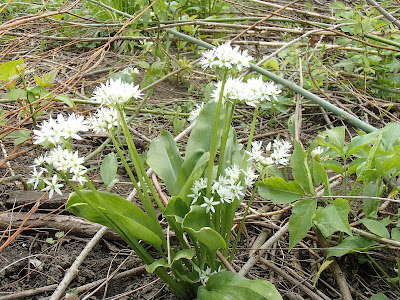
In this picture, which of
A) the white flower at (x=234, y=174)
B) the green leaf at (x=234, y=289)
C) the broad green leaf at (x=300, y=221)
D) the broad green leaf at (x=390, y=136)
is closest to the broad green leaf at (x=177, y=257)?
the green leaf at (x=234, y=289)

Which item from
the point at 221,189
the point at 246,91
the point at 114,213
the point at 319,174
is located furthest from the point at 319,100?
the point at 114,213

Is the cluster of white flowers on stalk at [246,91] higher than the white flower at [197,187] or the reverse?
higher

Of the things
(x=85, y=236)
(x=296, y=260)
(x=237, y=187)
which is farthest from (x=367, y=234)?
(x=85, y=236)

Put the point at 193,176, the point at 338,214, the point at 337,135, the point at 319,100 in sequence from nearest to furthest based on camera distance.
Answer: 1. the point at 193,176
2. the point at 338,214
3. the point at 337,135
4. the point at 319,100

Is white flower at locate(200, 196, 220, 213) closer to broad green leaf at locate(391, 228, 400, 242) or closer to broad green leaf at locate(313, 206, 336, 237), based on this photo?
broad green leaf at locate(313, 206, 336, 237)

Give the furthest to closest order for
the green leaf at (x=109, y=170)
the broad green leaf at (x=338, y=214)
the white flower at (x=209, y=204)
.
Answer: the green leaf at (x=109, y=170) < the broad green leaf at (x=338, y=214) < the white flower at (x=209, y=204)

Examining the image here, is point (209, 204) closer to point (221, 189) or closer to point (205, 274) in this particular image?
point (221, 189)

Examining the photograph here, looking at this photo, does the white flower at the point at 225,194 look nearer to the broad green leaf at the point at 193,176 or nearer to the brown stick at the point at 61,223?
the broad green leaf at the point at 193,176
